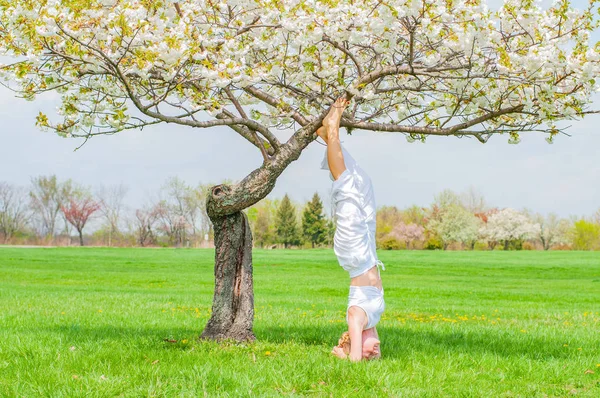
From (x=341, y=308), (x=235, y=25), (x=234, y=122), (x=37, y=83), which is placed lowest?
(x=341, y=308)

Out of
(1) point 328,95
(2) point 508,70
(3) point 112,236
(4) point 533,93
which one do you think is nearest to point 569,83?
(4) point 533,93

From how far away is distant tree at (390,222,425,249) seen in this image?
3435 inches

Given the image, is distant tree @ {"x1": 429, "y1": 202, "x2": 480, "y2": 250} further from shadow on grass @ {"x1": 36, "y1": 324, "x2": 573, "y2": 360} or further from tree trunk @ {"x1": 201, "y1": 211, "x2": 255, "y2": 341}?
tree trunk @ {"x1": 201, "y1": 211, "x2": 255, "y2": 341}

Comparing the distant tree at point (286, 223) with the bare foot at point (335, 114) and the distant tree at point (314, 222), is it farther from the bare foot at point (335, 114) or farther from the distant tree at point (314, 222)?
the bare foot at point (335, 114)

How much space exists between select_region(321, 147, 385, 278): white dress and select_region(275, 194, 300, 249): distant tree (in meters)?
79.6

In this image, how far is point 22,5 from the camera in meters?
6.09

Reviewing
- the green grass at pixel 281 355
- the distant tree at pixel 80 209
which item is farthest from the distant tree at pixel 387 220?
the green grass at pixel 281 355

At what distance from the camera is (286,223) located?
286 ft

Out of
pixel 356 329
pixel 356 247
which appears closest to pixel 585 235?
pixel 356 247

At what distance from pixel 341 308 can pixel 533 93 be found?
872 cm

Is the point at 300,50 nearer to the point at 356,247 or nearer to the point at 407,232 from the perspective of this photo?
the point at 356,247

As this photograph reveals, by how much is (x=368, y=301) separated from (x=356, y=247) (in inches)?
23.2

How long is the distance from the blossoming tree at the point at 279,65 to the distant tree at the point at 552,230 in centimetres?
9127

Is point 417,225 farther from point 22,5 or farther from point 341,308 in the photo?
point 22,5
